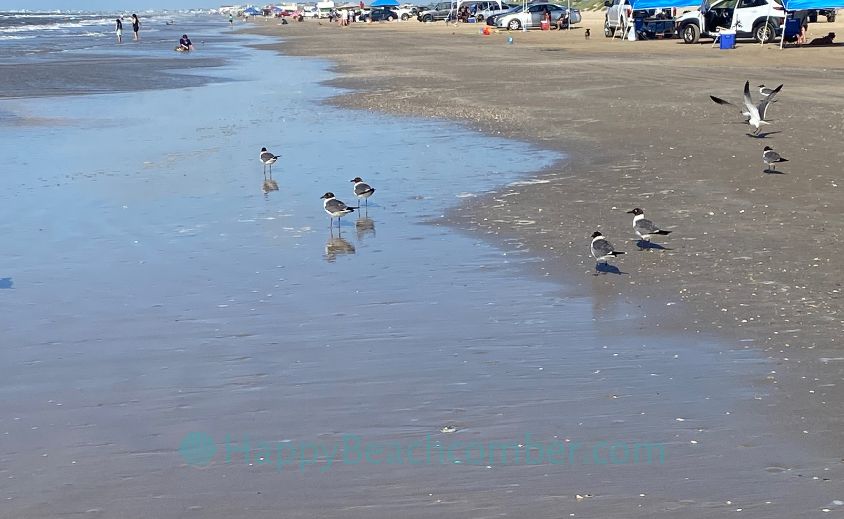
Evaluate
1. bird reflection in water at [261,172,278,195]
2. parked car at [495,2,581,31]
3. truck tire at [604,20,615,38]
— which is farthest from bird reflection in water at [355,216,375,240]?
parked car at [495,2,581,31]

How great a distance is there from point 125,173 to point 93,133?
15.9 feet

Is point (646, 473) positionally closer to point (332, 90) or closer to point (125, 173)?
point (125, 173)

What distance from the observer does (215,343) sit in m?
7.26

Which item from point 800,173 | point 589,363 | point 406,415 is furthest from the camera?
point 800,173

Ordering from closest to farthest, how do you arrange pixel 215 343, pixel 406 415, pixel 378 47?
pixel 406 415
pixel 215 343
pixel 378 47

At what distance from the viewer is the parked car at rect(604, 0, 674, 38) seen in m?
43.4

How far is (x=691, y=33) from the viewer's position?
40188 millimetres

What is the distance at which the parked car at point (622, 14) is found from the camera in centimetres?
4340

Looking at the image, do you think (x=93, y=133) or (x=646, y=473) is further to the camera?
(x=93, y=133)

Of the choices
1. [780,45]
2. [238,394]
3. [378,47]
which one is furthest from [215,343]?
[378,47]

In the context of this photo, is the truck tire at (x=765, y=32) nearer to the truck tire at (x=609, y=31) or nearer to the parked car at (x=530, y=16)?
the truck tire at (x=609, y=31)

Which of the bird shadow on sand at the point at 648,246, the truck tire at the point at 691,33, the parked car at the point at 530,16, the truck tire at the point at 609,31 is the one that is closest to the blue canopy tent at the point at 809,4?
the truck tire at the point at 691,33

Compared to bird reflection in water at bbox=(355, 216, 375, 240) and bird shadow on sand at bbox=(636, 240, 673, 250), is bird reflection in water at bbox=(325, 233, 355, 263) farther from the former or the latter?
bird shadow on sand at bbox=(636, 240, 673, 250)

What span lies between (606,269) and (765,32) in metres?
30.4
